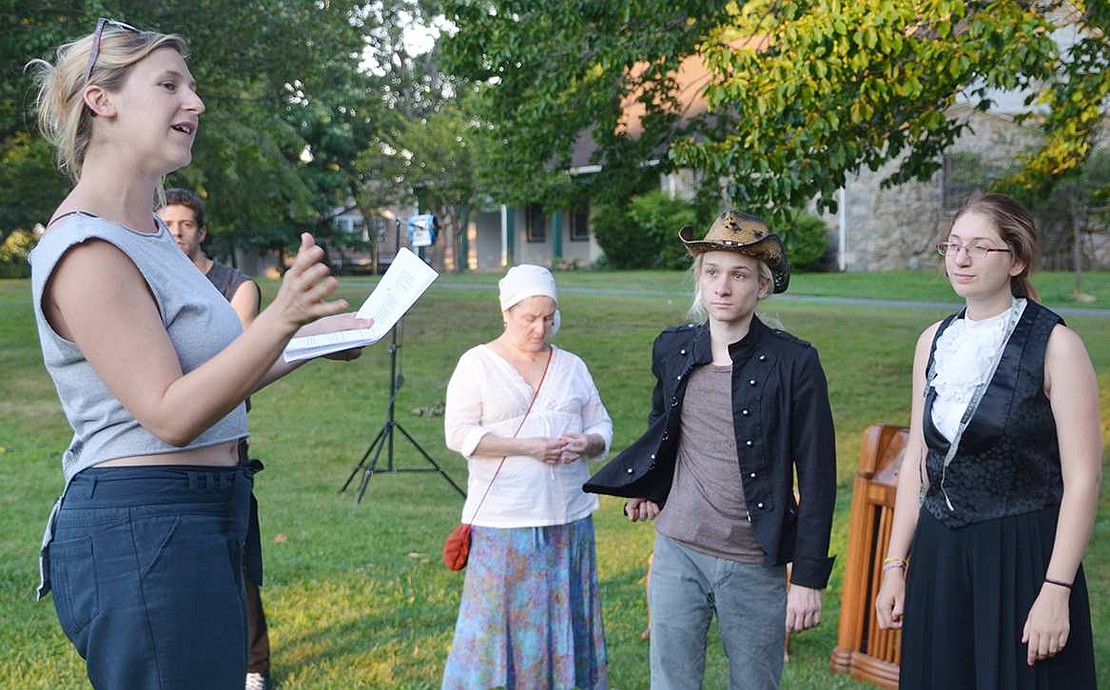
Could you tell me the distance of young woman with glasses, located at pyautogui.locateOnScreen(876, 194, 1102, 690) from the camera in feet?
10.00

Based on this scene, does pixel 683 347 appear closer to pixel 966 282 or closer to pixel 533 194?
pixel 966 282

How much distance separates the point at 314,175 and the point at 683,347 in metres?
34.8

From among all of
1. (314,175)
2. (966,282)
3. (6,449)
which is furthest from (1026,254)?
(314,175)

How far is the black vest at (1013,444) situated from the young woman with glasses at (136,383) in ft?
6.11

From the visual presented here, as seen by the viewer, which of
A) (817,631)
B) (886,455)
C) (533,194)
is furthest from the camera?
(533,194)

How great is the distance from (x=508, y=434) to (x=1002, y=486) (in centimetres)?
201

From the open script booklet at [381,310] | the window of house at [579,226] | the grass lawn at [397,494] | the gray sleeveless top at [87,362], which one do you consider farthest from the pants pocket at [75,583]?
the window of house at [579,226]

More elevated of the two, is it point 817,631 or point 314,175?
point 314,175

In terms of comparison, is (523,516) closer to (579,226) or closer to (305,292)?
(305,292)

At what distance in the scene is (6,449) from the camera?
11281 mm

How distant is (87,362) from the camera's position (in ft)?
7.27

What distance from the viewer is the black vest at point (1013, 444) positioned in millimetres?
3104

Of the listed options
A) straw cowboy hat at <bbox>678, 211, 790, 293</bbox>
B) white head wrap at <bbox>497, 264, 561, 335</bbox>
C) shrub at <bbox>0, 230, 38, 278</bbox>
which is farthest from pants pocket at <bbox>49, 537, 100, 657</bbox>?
shrub at <bbox>0, 230, 38, 278</bbox>

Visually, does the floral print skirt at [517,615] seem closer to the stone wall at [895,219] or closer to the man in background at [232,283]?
the man in background at [232,283]
